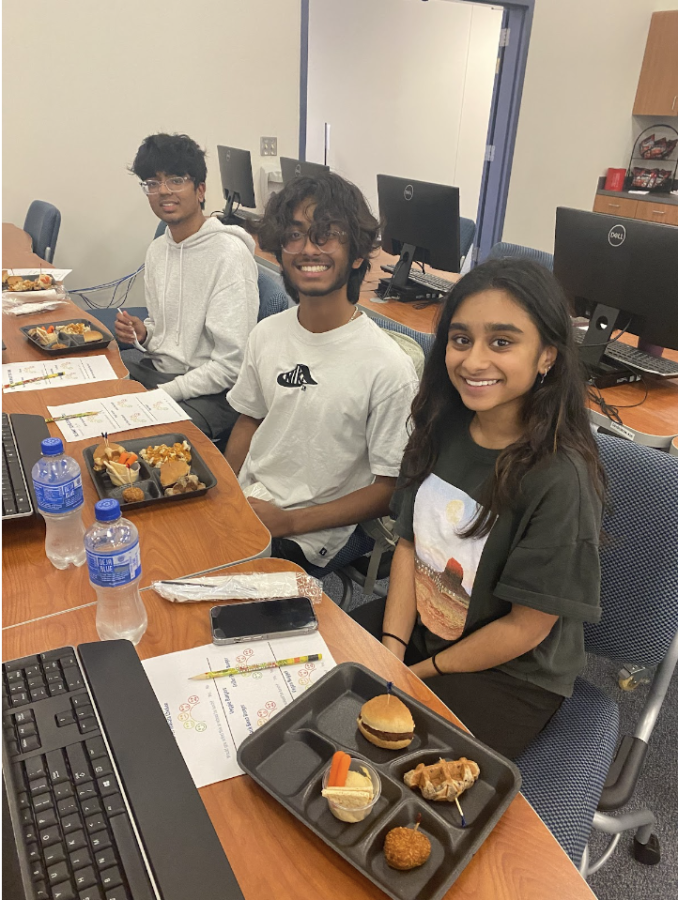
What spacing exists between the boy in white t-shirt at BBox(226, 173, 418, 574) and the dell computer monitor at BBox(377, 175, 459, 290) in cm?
113

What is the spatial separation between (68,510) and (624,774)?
0.95 meters

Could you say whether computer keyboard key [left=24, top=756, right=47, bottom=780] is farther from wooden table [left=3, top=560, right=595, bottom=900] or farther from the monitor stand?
the monitor stand

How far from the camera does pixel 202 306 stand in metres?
2.13

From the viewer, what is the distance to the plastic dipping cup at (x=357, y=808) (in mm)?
663

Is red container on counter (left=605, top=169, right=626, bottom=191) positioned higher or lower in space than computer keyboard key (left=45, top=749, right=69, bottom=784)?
higher

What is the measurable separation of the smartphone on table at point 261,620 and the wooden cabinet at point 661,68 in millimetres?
5251

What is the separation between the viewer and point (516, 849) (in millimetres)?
640

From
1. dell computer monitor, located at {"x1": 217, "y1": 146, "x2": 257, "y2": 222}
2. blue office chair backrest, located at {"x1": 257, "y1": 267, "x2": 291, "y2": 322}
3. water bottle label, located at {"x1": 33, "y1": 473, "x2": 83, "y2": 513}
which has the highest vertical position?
dell computer monitor, located at {"x1": 217, "y1": 146, "x2": 257, "y2": 222}

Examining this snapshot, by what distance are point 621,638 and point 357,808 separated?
25.0 inches

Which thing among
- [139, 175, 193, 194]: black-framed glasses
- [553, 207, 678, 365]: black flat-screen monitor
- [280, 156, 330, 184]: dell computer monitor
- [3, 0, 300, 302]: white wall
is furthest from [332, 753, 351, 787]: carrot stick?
[3, 0, 300, 302]: white wall

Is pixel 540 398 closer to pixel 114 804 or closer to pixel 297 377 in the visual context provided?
pixel 297 377

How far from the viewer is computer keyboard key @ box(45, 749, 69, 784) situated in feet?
2.08

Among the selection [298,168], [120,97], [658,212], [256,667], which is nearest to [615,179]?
[658,212]

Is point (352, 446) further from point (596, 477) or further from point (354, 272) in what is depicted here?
point (596, 477)
